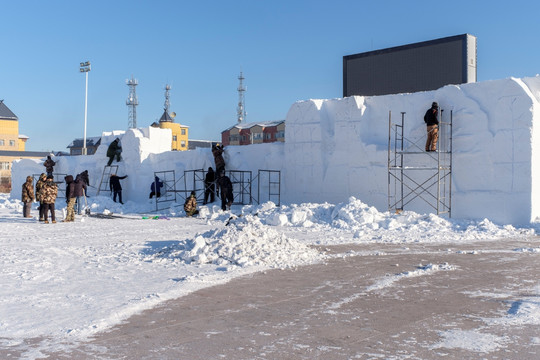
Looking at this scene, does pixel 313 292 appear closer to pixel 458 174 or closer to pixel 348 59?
pixel 458 174

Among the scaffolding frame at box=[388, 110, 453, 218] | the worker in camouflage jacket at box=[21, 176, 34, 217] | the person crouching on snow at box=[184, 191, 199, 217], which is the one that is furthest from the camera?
the person crouching on snow at box=[184, 191, 199, 217]

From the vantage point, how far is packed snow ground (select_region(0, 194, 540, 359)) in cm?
605

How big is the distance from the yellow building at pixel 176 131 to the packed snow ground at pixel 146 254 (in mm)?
51024

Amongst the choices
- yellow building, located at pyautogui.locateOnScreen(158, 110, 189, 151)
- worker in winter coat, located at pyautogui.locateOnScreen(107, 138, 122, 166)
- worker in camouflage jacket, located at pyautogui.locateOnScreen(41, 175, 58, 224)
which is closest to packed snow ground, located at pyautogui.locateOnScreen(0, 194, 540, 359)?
worker in camouflage jacket, located at pyautogui.locateOnScreen(41, 175, 58, 224)

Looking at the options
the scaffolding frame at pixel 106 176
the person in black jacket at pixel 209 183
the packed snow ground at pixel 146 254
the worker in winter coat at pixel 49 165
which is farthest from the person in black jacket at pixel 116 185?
the packed snow ground at pixel 146 254

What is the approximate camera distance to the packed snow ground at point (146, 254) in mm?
6055

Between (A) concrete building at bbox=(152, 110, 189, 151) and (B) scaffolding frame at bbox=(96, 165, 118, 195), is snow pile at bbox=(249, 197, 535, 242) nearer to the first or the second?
(B) scaffolding frame at bbox=(96, 165, 118, 195)

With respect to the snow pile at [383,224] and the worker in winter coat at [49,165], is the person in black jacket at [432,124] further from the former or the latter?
the worker in winter coat at [49,165]

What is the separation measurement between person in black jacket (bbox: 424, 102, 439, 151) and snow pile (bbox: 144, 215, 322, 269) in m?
7.49

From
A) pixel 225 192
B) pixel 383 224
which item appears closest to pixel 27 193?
pixel 225 192

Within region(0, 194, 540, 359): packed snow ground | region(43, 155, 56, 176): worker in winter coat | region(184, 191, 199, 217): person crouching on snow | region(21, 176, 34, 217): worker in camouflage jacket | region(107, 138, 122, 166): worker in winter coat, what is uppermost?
region(107, 138, 122, 166): worker in winter coat

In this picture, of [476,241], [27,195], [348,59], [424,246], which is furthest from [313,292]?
[348,59]

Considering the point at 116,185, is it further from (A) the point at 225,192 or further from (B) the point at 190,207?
(A) the point at 225,192

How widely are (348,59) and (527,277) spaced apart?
20.2 m
